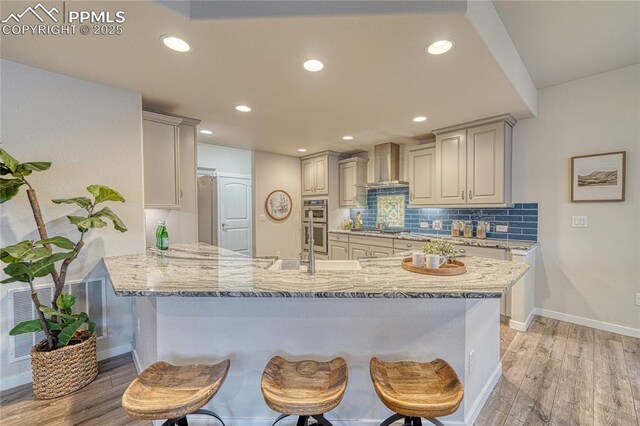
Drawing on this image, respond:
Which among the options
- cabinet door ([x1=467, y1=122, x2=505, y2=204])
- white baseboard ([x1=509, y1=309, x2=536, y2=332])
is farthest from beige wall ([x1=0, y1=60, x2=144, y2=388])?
white baseboard ([x1=509, y1=309, x2=536, y2=332])

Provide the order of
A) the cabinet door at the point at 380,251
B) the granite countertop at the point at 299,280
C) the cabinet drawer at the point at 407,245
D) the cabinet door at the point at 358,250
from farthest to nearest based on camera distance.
A: the cabinet door at the point at 358,250 < the cabinet door at the point at 380,251 < the cabinet drawer at the point at 407,245 < the granite countertop at the point at 299,280

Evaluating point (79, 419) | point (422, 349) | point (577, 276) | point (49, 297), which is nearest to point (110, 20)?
point (49, 297)

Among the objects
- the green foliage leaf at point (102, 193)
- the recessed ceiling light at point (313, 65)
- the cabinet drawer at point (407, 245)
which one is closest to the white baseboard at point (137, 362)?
the green foliage leaf at point (102, 193)

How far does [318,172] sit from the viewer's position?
17.3 ft

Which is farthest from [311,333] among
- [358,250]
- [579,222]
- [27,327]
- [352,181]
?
[352,181]

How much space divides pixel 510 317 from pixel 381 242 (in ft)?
5.80

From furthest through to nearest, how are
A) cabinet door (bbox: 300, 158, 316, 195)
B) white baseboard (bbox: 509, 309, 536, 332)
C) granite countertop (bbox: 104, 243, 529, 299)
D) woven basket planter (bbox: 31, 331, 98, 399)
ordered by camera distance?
cabinet door (bbox: 300, 158, 316, 195) → white baseboard (bbox: 509, 309, 536, 332) → woven basket planter (bbox: 31, 331, 98, 399) → granite countertop (bbox: 104, 243, 529, 299)

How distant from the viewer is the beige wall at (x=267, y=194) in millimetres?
5051

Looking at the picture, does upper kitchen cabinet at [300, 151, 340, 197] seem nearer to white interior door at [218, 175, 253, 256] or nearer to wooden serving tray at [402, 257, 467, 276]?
white interior door at [218, 175, 253, 256]

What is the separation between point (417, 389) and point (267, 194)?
4.33 meters

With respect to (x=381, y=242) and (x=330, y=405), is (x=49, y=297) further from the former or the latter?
(x=381, y=242)

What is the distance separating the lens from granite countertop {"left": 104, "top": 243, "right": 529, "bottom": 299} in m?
1.31

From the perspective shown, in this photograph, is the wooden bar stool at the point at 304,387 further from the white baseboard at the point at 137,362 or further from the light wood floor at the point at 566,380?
the white baseboard at the point at 137,362

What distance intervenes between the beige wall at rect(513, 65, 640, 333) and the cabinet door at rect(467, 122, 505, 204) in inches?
15.4
